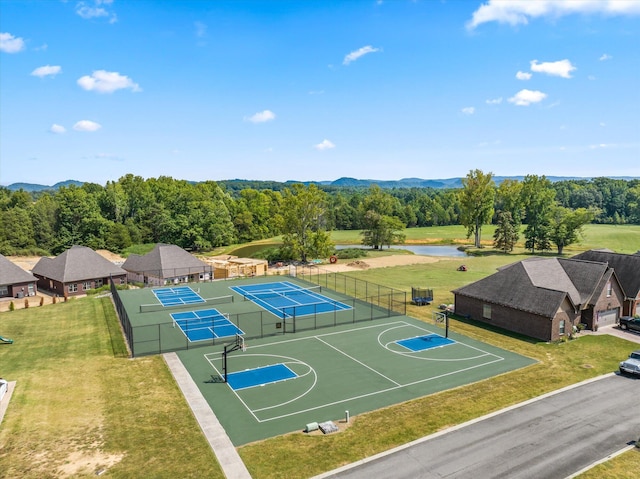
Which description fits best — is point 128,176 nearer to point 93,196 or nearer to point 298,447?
point 93,196

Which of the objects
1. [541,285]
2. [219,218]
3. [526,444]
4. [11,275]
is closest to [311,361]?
[526,444]

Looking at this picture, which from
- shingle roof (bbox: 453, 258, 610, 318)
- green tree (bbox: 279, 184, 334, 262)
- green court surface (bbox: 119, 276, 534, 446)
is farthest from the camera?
green tree (bbox: 279, 184, 334, 262)

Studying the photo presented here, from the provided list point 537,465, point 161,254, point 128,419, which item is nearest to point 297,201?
point 161,254

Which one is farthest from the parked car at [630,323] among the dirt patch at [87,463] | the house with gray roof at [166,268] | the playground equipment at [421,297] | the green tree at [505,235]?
the green tree at [505,235]

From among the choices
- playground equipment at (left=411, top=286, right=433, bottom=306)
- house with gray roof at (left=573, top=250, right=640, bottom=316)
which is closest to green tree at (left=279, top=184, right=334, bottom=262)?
playground equipment at (left=411, top=286, right=433, bottom=306)

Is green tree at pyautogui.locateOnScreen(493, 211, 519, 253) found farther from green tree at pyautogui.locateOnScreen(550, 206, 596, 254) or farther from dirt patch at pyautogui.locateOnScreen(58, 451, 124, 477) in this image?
dirt patch at pyautogui.locateOnScreen(58, 451, 124, 477)
